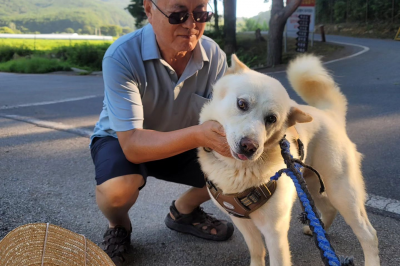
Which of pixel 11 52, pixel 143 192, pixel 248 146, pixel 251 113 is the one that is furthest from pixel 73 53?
pixel 248 146

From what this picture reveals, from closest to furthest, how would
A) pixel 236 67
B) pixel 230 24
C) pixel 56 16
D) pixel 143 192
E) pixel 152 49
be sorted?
pixel 236 67
pixel 152 49
pixel 143 192
pixel 230 24
pixel 56 16

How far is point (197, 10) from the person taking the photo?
6.57 ft

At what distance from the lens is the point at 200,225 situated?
242 centimetres

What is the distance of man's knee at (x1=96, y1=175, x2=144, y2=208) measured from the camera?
198 centimetres

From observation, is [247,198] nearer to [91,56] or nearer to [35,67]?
[35,67]

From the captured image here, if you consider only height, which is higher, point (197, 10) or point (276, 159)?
point (197, 10)

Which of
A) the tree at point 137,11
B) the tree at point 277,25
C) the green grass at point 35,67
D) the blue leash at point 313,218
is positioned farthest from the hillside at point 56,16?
the blue leash at point 313,218

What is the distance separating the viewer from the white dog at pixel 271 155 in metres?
1.62

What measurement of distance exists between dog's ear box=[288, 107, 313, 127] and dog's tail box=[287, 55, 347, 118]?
0.65 metres

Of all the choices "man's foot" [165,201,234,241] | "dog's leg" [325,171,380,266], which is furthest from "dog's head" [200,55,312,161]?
"man's foot" [165,201,234,241]

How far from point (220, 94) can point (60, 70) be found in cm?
1650

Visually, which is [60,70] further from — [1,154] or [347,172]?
[347,172]

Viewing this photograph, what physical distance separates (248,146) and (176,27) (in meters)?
0.90

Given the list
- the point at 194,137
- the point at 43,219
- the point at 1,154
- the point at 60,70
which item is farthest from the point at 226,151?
the point at 60,70
